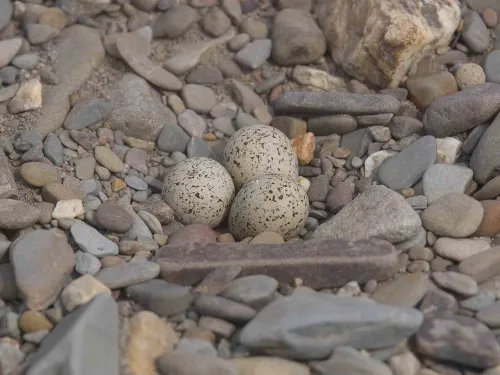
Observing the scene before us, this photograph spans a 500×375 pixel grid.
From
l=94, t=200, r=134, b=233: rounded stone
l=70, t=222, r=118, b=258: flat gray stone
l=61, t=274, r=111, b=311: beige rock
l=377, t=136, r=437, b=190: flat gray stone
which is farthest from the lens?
l=377, t=136, r=437, b=190: flat gray stone

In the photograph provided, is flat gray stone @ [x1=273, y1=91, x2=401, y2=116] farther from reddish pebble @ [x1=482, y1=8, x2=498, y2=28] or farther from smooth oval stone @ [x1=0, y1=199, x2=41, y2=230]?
smooth oval stone @ [x1=0, y1=199, x2=41, y2=230]

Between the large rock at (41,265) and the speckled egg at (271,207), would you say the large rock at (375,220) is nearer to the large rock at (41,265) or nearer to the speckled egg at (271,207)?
the speckled egg at (271,207)

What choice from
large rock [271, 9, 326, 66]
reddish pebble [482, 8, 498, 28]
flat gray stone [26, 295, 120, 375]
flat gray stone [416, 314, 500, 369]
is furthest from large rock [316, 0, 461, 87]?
flat gray stone [26, 295, 120, 375]

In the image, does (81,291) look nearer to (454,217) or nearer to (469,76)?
(454,217)

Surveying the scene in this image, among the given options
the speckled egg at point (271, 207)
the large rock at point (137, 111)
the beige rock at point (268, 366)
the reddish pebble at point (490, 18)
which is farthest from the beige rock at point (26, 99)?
the reddish pebble at point (490, 18)

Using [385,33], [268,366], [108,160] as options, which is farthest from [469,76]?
[268,366]

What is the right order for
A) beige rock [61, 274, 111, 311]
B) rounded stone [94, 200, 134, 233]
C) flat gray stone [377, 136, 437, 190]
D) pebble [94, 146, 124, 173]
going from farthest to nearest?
pebble [94, 146, 124, 173]
flat gray stone [377, 136, 437, 190]
rounded stone [94, 200, 134, 233]
beige rock [61, 274, 111, 311]
